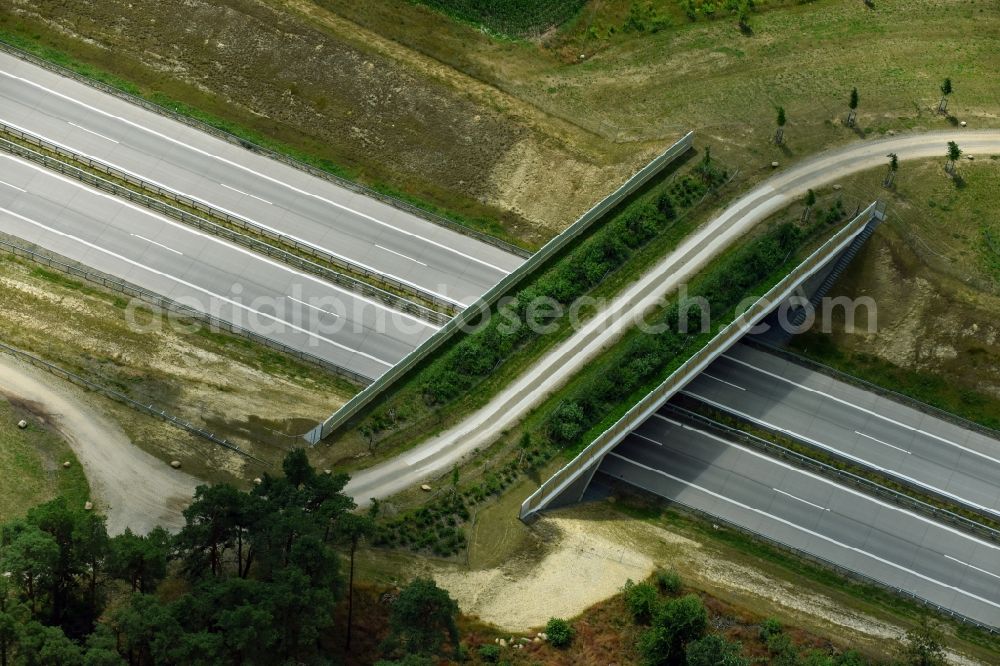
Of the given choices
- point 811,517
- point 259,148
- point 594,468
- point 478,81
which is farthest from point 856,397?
point 259,148

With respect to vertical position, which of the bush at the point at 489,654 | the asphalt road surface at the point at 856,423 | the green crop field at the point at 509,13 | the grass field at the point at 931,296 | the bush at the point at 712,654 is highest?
the green crop field at the point at 509,13

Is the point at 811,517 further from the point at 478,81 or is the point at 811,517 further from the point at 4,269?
the point at 4,269

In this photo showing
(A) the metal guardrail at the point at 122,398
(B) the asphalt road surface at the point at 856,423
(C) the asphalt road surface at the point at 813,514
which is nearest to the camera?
(A) the metal guardrail at the point at 122,398

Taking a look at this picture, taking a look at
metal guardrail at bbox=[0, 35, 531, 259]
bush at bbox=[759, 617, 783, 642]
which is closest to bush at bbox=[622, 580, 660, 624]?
bush at bbox=[759, 617, 783, 642]

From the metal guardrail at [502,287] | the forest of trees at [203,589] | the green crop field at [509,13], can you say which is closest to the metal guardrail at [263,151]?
the metal guardrail at [502,287]

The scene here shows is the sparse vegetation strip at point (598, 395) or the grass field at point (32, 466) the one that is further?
the sparse vegetation strip at point (598, 395)

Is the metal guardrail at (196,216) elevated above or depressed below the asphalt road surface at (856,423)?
above

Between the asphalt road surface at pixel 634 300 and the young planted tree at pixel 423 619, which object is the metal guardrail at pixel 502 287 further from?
the young planted tree at pixel 423 619

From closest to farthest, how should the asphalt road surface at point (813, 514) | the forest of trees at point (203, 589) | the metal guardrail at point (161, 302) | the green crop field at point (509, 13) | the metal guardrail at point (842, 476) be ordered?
Result: the forest of trees at point (203, 589), the asphalt road surface at point (813, 514), the metal guardrail at point (842, 476), the metal guardrail at point (161, 302), the green crop field at point (509, 13)
